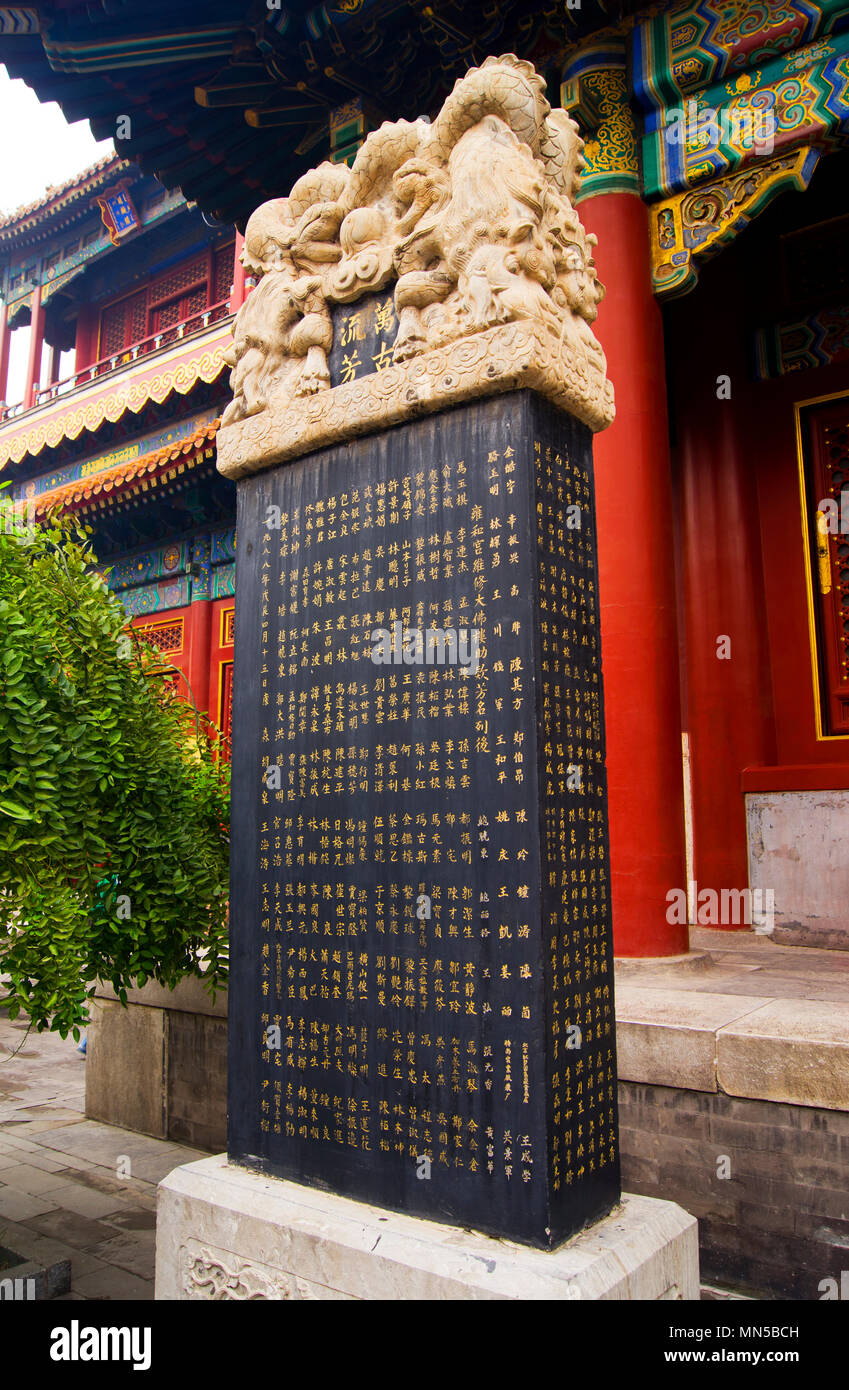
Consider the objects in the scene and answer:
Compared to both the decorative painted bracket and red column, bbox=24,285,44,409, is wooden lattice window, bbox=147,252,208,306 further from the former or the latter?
the decorative painted bracket

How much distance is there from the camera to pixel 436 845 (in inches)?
95.9

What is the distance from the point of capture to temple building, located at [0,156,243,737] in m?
9.38

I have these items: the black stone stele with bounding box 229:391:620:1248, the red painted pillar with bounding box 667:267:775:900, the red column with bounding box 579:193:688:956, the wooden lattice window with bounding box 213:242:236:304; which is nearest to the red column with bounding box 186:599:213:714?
the wooden lattice window with bounding box 213:242:236:304

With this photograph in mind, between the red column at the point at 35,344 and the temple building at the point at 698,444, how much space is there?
6765mm

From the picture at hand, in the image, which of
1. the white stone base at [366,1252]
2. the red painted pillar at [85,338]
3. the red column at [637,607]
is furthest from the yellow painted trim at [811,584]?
the red painted pillar at [85,338]

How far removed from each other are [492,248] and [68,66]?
4.91 m

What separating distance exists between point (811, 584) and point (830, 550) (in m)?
0.26

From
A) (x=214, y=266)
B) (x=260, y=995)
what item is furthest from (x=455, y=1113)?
(x=214, y=266)

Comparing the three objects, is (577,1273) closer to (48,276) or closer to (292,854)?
(292,854)

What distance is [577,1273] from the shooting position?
6.68ft

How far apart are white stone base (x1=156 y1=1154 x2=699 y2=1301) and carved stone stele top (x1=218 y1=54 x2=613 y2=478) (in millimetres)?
2143

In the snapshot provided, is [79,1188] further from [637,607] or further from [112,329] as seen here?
[112,329]

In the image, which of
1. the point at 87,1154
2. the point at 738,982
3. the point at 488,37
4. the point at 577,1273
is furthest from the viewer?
the point at 488,37

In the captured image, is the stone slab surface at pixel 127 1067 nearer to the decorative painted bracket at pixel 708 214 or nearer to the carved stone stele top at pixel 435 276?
the carved stone stele top at pixel 435 276
